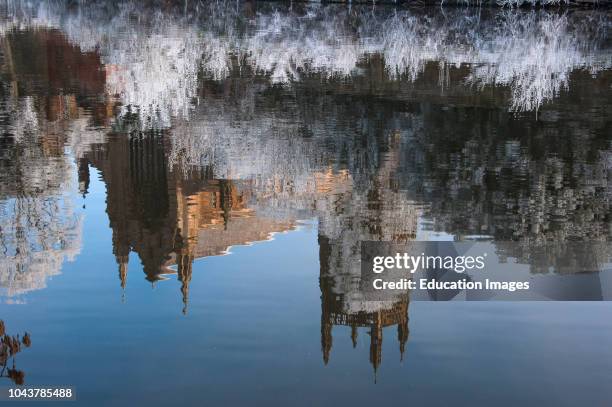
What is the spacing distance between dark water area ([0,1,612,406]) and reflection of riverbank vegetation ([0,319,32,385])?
0.04 m

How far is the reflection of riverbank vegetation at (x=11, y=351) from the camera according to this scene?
7.03m

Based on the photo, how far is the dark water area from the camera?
726 cm

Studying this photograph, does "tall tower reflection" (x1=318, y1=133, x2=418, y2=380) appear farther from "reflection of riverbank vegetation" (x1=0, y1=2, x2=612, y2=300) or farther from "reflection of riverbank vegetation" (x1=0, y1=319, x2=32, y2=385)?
"reflection of riverbank vegetation" (x1=0, y1=319, x2=32, y2=385)

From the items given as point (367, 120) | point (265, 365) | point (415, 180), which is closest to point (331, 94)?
point (367, 120)

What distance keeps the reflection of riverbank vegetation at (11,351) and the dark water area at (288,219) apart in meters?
0.04

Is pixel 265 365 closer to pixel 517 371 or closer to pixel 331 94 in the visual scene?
Result: pixel 517 371

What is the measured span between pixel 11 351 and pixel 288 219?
4.90 metres

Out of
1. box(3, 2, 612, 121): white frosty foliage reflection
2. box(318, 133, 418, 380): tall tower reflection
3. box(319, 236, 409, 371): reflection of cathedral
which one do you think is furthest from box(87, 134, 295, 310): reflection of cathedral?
box(3, 2, 612, 121): white frosty foliage reflection

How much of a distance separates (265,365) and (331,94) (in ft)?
46.5

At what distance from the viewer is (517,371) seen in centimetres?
732
